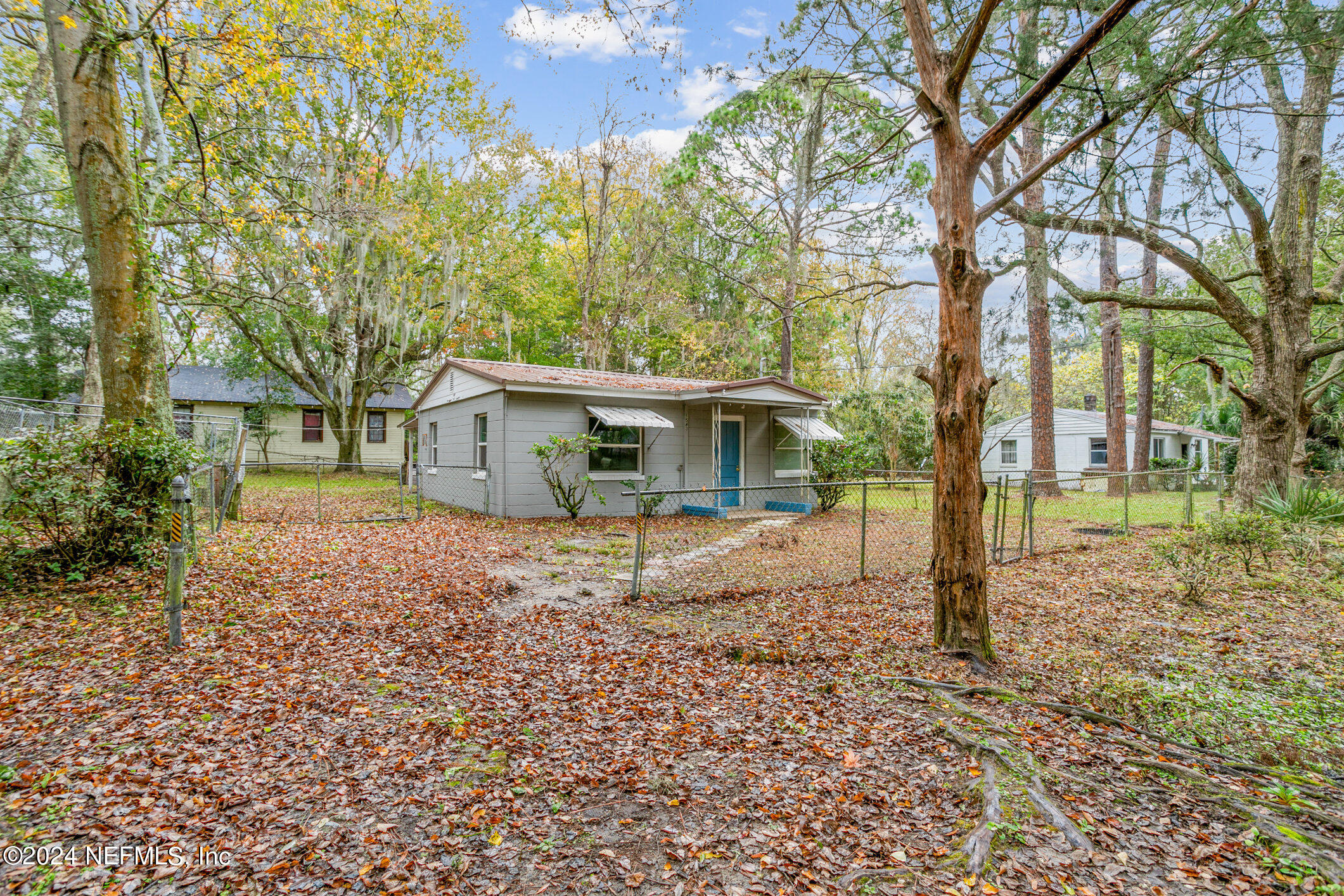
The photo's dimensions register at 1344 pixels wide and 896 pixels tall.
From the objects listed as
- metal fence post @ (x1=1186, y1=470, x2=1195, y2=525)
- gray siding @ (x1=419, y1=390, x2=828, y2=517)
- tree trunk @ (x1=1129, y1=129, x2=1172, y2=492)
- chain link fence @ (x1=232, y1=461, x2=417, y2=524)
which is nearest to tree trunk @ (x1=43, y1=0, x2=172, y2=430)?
chain link fence @ (x1=232, y1=461, x2=417, y2=524)

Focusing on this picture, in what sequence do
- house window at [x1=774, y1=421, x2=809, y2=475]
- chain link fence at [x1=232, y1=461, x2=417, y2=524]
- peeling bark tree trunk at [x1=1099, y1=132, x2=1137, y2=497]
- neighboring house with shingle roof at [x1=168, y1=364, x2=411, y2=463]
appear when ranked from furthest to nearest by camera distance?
neighboring house with shingle roof at [x1=168, y1=364, x2=411, y2=463]
peeling bark tree trunk at [x1=1099, y1=132, x2=1137, y2=497]
house window at [x1=774, y1=421, x2=809, y2=475]
chain link fence at [x1=232, y1=461, x2=417, y2=524]

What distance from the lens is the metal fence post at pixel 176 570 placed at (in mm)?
3730

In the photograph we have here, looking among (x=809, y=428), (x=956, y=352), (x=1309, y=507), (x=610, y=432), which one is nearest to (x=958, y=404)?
(x=956, y=352)

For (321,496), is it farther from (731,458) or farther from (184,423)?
(731,458)

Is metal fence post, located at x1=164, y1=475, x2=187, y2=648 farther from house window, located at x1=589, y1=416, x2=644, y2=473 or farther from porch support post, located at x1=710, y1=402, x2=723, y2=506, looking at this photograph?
porch support post, located at x1=710, y1=402, x2=723, y2=506

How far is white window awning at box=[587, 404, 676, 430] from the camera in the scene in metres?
11.5

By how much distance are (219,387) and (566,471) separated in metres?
20.0

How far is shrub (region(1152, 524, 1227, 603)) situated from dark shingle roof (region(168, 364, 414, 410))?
22419mm

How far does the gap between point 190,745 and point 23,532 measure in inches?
144

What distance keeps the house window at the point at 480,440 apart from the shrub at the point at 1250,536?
11.8 metres

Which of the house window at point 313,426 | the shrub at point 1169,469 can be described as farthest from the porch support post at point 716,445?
the house window at point 313,426

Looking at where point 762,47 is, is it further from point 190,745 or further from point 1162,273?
point 1162,273

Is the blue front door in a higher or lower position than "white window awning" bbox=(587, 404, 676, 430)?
Answer: lower

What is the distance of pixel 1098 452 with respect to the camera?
75.4 feet
